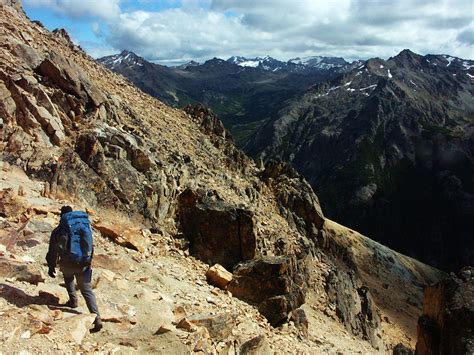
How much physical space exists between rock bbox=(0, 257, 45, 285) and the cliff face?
4 cm

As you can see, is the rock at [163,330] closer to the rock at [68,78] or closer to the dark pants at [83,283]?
the dark pants at [83,283]

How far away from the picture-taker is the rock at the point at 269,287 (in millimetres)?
22688

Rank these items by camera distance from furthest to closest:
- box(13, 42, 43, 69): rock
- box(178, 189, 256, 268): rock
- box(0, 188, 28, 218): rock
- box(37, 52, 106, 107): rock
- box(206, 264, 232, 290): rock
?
box(37, 52, 106, 107): rock → box(13, 42, 43, 69): rock → box(178, 189, 256, 268): rock → box(206, 264, 232, 290): rock → box(0, 188, 28, 218): rock

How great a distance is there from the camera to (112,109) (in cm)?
3831

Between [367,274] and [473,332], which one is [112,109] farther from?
[367,274]

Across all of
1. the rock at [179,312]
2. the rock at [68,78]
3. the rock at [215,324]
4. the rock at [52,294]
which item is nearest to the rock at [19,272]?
the rock at [52,294]

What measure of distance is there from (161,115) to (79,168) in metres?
30.1

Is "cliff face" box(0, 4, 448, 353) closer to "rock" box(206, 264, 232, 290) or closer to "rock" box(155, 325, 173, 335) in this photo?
"rock" box(155, 325, 173, 335)

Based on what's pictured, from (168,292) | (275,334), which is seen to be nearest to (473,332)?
(275,334)

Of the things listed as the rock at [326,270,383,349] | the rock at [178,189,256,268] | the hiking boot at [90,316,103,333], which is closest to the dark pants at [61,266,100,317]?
A: the hiking boot at [90,316,103,333]

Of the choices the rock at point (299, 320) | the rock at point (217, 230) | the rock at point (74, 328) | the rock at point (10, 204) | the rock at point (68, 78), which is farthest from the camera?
the rock at point (68, 78)

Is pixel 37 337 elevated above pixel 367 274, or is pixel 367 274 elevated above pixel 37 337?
pixel 37 337

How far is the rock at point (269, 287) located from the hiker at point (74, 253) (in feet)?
34.5

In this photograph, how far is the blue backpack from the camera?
13.3 m
